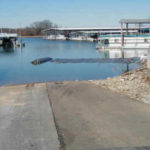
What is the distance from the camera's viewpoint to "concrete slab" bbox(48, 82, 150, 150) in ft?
16.0

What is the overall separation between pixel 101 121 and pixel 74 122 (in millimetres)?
638

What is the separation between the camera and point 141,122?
19.8ft

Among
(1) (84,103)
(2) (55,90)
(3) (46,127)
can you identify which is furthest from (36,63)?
(3) (46,127)

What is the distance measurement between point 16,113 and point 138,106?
3.43 meters

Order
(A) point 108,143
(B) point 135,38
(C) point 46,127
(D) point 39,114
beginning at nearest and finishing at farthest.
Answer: (A) point 108,143, (C) point 46,127, (D) point 39,114, (B) point 135,38

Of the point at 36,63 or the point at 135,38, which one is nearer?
the point at 36,63

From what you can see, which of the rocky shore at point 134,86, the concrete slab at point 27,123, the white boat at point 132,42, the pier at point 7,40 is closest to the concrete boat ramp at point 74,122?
the concrete slab at point 27,123

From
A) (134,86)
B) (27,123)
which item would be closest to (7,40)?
(134,86)

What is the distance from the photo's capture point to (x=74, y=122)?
6.18 meters

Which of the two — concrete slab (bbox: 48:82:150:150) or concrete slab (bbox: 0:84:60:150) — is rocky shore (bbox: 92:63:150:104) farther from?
concrete slab (bbox: 0:84:60:150)

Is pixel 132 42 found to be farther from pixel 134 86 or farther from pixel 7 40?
pixel 7 40

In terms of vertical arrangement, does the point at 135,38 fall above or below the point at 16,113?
above

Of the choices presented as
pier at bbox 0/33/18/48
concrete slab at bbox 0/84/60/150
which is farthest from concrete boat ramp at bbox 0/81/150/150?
pier at bbox 0/33/18/48

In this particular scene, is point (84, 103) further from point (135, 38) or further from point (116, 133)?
point (135, 38)
